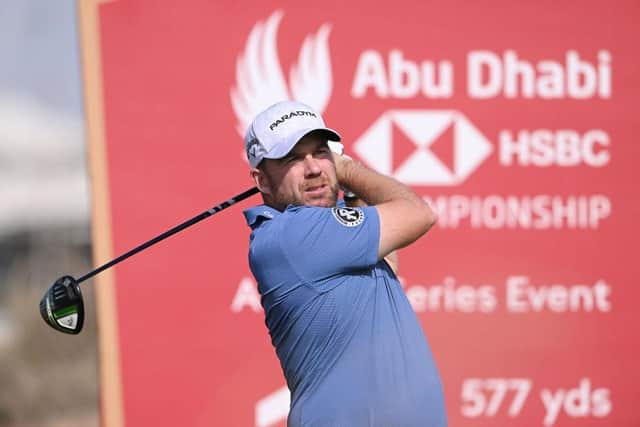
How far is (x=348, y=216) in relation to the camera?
3199 millimetres

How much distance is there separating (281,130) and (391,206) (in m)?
0.39

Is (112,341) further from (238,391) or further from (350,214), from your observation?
(350,214)

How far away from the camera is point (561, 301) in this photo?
16.4 ft

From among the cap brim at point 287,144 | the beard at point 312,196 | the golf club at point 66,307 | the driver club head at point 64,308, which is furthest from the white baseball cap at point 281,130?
the driver club head at point 64,308

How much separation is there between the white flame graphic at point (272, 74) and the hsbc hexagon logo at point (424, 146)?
299mm

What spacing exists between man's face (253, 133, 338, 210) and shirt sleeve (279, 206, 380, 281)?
0.50 ft

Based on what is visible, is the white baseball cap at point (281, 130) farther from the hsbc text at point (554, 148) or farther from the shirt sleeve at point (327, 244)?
the hsbc text at point (554, 148)

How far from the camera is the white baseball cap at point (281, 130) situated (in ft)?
10.8

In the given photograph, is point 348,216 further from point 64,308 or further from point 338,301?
point 64,308

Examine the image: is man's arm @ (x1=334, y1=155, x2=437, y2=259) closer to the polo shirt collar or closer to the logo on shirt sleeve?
the logo on shirt sleeve

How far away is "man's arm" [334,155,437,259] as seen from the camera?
127 inches

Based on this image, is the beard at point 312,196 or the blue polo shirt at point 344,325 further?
the beard at point 312,196

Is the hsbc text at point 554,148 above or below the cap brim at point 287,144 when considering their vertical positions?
above

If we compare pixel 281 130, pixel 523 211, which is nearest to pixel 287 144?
pixel 281 130
